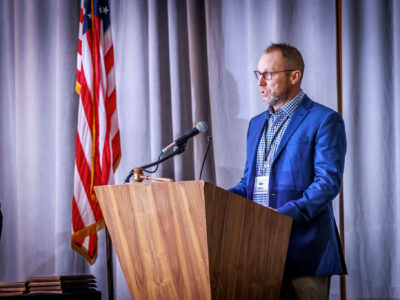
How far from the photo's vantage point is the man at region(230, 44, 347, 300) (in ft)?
6.81

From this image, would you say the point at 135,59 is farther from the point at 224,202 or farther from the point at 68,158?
the point at 224,202

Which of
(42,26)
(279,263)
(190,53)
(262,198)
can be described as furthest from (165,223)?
(42,26)

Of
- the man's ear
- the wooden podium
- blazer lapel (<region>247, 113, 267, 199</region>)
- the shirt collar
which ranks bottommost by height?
the wooden podium

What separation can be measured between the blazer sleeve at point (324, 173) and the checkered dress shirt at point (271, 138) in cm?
27

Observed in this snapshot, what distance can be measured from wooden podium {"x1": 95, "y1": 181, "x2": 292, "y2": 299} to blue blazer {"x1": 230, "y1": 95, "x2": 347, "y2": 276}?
1.02ft

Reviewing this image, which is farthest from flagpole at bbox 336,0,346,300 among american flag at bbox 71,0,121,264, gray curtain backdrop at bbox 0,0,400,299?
american flag at bbox 71,0,121,264

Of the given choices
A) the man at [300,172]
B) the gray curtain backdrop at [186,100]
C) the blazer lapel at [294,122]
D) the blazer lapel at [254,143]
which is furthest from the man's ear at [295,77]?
the gray curtain backdrop at [186,100]

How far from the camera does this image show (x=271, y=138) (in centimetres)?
248

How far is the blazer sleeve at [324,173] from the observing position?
199 centimetres

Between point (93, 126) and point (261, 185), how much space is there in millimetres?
1476

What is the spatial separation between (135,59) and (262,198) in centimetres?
181

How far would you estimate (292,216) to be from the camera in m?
1.97

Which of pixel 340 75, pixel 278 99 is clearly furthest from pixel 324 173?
pixel 340 75

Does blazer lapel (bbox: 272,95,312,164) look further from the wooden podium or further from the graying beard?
the wooden podium
